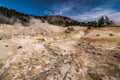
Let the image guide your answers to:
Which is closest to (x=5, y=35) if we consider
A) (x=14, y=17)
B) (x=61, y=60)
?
(x=61, y=60)

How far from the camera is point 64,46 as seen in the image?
24.3m

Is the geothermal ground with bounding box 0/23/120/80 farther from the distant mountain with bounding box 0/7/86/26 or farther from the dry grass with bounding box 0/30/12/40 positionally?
the distant mountain with bounding box 0/7/86/26

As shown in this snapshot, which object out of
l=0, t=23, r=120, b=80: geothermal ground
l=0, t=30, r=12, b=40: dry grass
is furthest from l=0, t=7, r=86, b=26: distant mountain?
l=0, t=23, r=120, b=80: geothermal ground

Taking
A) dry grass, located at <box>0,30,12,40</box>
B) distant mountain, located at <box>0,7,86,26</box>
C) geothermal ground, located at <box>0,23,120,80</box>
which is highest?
distant mountain, located at <box>0,7,86,26</box>

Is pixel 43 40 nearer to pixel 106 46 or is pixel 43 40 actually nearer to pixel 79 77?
pixel 106 46

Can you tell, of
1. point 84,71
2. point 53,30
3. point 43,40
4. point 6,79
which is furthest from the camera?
point 53,30

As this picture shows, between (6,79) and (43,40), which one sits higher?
(43,40)

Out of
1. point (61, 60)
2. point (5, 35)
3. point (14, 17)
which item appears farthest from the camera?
point (14, 17)

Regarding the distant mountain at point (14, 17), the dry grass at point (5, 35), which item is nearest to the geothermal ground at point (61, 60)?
the dry grass at point (5, 35)

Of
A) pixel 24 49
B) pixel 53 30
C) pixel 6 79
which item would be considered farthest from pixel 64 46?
pixel 53 30

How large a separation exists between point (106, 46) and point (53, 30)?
1599 centimetres

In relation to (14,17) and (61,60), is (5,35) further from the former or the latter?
(14,17)

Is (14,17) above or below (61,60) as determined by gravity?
above

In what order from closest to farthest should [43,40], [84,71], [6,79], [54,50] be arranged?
1. [6,79]
2. [84,71]
3. [54,50]
4. [43,40]
